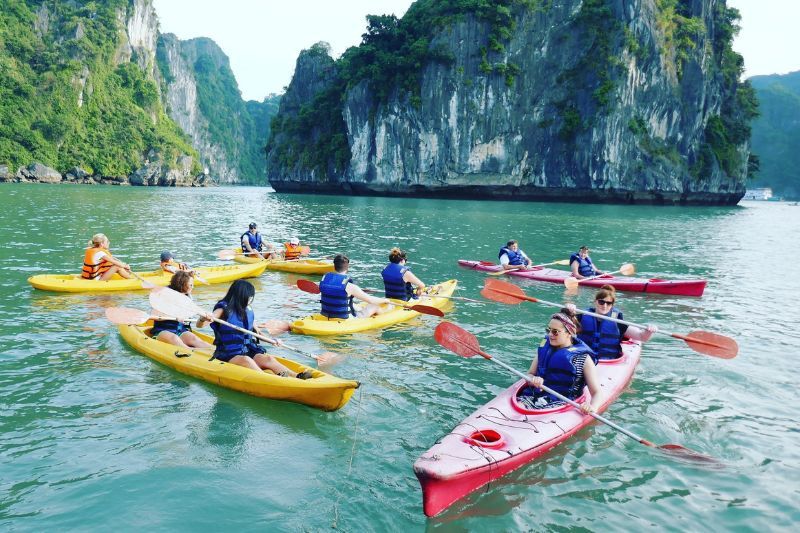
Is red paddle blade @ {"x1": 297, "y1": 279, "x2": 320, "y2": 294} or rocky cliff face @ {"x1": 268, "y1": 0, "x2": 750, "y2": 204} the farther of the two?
rocky cliff face @ {"x1": 268, "y1": 0, "x2": 750, "y2": 204}

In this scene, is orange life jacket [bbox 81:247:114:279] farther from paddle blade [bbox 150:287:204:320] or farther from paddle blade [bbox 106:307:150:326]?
paddle blade [bbox 150:287:204:320]

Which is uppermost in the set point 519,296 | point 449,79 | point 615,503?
point 449,79

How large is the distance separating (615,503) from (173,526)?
3.76 meters

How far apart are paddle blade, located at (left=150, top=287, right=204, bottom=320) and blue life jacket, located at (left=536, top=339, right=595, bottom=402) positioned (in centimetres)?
447

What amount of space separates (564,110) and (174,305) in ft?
210

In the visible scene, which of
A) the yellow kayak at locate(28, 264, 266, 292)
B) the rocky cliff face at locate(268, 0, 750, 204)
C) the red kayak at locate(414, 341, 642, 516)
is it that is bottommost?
the red kayak at locate(414, 341, 642, 516)

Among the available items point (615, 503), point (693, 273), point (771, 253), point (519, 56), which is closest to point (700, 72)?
point (519, 56)

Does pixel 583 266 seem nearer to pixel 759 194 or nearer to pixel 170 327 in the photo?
pixel 170 327

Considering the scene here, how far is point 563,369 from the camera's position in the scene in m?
6.02

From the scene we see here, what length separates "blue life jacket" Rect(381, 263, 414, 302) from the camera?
11.1m

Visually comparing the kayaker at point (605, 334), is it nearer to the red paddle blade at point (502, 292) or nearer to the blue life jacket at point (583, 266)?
the red paddle blade at point (502, 292)

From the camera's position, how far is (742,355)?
30.9 ft

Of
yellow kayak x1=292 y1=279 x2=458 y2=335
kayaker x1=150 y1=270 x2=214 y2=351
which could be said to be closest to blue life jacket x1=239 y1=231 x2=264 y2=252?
yellow kayak x1=292 y1=279 x2=458 y2=335

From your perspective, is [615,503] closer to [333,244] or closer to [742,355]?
[742,355]
